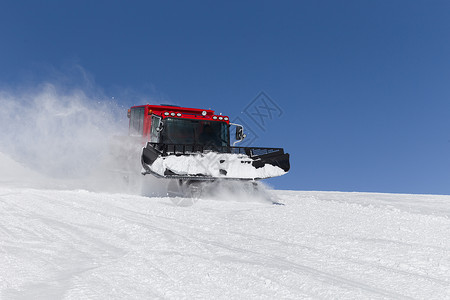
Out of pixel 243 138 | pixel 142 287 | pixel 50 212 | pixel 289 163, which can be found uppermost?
pixel 243 138

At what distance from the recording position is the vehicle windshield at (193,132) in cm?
995

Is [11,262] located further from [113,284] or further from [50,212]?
[50,212]

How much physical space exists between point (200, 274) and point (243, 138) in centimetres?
741

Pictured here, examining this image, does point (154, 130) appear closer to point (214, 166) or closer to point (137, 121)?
point (137, 121)

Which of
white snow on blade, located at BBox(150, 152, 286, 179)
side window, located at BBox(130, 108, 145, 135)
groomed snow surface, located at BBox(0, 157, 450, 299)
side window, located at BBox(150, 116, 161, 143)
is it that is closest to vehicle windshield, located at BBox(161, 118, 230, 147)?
side window, located at BBox(150, 116, 161, 143)

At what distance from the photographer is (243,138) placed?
10.6m

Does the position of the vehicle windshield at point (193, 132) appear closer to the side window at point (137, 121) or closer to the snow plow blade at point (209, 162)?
the snow plow blade at point (209, 162)

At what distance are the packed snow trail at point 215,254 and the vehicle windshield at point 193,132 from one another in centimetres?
339

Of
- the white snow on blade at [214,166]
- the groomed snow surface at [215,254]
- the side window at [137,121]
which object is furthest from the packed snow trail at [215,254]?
the side window at [137,121]

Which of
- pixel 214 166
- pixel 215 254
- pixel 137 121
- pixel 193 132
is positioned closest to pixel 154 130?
pixel 193 132

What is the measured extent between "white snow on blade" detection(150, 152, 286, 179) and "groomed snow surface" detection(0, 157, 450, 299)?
2.02 metres

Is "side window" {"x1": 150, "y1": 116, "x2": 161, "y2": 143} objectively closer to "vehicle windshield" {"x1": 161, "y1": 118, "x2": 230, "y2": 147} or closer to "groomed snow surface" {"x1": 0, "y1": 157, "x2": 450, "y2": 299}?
"vehicle windshield" {"x1": 161, "y1": 118, "x2": 230, "y2": 147}

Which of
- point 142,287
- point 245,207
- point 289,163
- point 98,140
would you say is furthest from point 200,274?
→ point 98,140

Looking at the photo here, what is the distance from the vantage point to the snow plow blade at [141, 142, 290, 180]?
8828 mm
